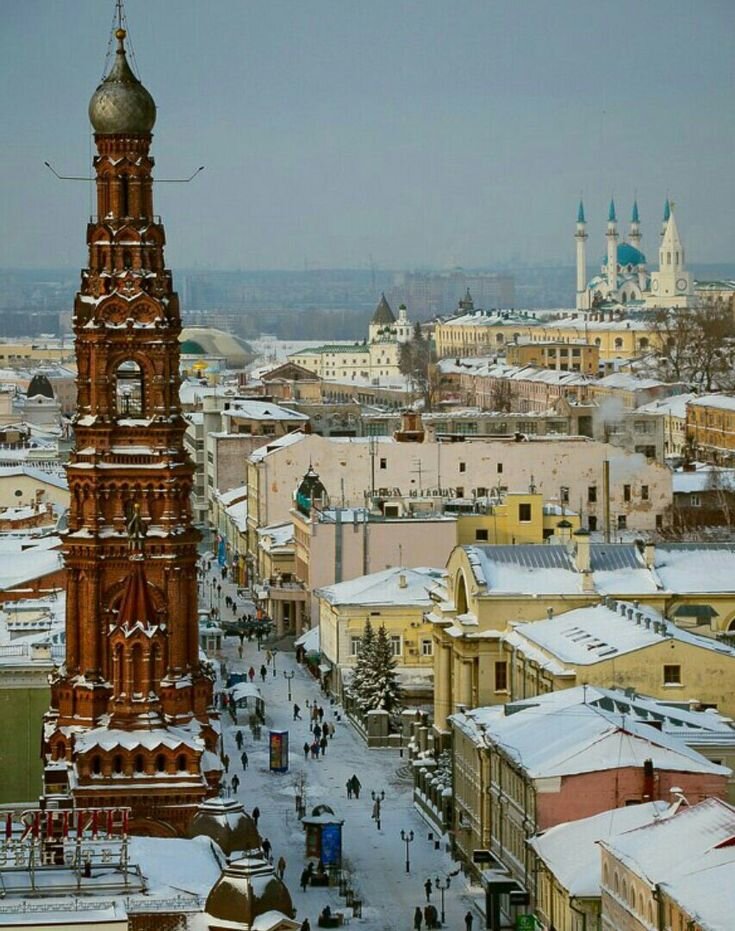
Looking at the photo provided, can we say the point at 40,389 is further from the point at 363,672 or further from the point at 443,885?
the point at 443,885

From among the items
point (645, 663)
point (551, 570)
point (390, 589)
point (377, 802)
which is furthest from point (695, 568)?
point (390, 589)

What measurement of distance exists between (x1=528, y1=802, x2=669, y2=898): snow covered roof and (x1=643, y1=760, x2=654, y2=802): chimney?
1.00 feet

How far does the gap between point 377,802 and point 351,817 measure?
2.62 ft

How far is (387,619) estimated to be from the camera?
3287 inches

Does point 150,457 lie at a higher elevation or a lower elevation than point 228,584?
higher

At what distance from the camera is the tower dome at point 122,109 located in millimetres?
58312

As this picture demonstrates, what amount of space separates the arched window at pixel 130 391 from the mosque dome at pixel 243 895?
1688cm

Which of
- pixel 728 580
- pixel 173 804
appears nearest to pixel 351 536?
pixel 728 580

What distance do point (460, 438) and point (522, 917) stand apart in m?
60.5

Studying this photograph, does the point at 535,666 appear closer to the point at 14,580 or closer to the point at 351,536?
the point at 14,580

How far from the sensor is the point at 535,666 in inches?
2491

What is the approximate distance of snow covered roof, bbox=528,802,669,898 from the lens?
49.1 metres

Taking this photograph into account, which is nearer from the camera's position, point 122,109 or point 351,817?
point 122,109

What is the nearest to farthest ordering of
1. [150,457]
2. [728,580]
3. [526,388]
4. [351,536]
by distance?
[150,457], [728,580], [351,536], [526,388]
